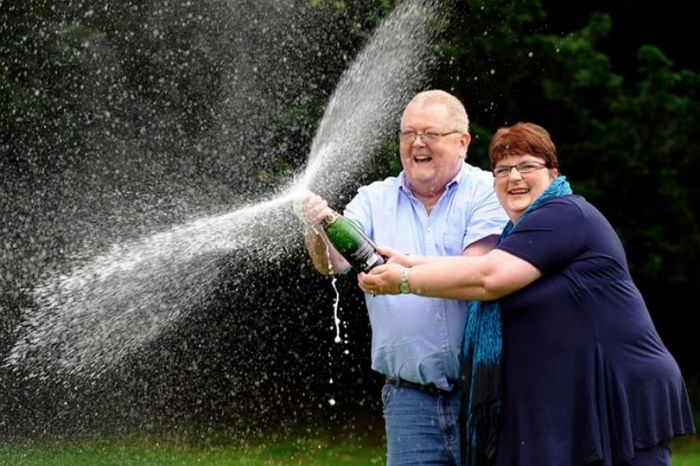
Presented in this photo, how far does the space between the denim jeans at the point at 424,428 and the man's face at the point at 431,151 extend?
736 mm

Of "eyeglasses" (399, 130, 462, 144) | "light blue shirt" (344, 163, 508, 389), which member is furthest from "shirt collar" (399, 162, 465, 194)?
"eyeglasses" (399, 130, 462, 144)

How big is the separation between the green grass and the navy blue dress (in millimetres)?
4874

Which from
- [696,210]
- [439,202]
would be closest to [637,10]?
[696,210]

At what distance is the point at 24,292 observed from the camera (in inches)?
346

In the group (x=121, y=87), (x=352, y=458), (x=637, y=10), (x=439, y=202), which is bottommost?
(x=352, y=458)

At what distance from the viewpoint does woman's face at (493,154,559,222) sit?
13.4ft

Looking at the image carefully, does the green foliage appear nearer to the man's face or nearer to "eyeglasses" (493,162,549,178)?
the man's face

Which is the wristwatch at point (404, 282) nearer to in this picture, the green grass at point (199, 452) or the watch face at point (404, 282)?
the watch face at point (404, 282)

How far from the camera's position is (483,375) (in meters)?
3.95

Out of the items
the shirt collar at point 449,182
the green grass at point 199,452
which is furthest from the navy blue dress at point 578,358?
the green grass at point 199,452

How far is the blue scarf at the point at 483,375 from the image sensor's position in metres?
3.91

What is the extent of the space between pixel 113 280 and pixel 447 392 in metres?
3.59

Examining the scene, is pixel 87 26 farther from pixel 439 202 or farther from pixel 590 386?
pixel 590 386

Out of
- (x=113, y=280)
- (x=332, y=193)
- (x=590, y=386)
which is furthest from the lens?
(x=332, y=193)
